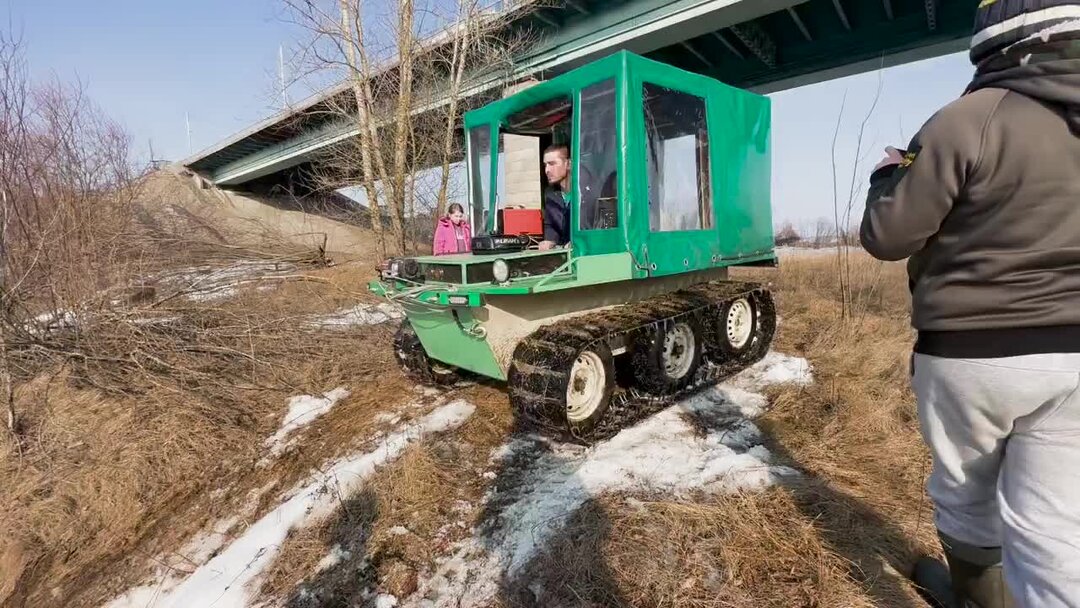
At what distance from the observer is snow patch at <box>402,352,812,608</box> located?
2.65m

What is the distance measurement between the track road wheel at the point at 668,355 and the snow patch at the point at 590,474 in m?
A: 0.21

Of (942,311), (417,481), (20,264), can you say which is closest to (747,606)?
(942,311)

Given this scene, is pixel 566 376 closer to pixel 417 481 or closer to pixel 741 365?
pixel 417 481

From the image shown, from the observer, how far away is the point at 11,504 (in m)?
3.68

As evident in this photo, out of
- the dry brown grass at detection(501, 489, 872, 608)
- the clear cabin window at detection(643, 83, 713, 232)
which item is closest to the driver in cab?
the clear cabin window at detection(643, 83, 713, 232)

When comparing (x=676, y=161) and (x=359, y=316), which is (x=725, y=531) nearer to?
(x=676, y=161)

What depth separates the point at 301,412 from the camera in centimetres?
493

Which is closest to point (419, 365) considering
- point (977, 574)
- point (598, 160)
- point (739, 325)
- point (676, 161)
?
point (598, 160)

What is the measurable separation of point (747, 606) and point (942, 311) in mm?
1341

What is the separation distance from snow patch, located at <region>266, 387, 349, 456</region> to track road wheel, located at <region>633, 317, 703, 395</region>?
9.20 feet

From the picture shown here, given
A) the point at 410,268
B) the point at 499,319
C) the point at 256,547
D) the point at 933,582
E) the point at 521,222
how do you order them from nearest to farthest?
the point at 933,582
the point at 256,547
the point at 499,319
the point at 410,268
the point at 521,222

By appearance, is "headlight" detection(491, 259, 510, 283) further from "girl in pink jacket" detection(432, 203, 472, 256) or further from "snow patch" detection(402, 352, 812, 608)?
"girl in pink jacket" detection(432, 203, 472, 256)

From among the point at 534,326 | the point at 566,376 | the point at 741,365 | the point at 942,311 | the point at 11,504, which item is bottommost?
the point at 11,504

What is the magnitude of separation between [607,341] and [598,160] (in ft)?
4.39
